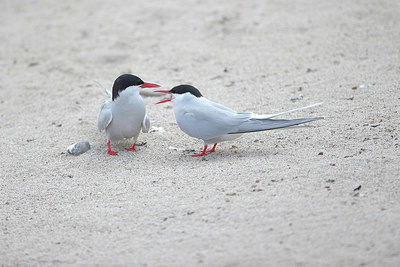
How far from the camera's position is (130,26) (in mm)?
6328

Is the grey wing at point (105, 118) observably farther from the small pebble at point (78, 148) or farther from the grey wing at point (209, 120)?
the grey wing at point (209, 120)

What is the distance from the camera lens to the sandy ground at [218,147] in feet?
7.87

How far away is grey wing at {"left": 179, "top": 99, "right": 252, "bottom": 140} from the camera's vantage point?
11.0ft

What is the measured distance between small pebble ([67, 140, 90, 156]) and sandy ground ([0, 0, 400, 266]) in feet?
0.19

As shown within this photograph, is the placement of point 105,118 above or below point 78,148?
above

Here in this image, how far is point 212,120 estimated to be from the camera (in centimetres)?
337

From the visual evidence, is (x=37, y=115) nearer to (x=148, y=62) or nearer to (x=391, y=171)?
(x=148, y=62)

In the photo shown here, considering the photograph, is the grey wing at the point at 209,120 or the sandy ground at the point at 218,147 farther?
the grey wing at the point at 209,120

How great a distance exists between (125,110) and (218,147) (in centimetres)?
80

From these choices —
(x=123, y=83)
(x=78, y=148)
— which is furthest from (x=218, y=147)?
(x=78, y=148)

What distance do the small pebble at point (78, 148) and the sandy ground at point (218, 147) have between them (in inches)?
2.3

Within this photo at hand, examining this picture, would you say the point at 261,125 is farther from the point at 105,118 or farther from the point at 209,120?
the point at 105,118

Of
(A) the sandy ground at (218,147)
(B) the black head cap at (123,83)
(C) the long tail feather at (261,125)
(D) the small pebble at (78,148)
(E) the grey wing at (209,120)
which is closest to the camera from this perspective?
(A) the sandy ground at (218,147)

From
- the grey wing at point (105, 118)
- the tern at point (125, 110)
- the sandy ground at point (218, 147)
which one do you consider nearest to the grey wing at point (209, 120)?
the sandy ground at point (218, 147)
